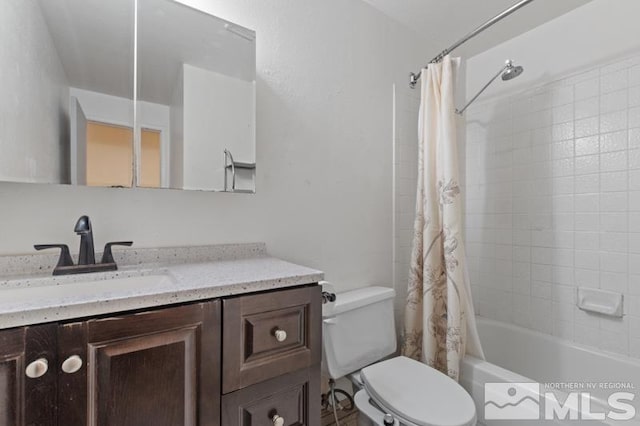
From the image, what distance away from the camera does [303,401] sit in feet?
3.03

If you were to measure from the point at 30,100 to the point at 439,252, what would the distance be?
1754 mm

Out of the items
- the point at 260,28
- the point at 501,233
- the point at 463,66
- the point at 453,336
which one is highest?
the point at 463,66

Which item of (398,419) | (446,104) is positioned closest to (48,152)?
(398,419)

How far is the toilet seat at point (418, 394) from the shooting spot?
3.43 feet

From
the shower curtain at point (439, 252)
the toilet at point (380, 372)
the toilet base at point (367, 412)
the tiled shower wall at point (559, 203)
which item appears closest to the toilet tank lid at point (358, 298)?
the toilet at point (380, 372)

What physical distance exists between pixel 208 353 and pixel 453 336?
1.18 meters

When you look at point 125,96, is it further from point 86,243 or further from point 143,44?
point 86,243

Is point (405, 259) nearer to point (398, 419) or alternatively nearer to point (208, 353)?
point (398, 419)

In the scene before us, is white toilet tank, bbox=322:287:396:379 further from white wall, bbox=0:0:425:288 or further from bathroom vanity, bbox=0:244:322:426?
bathroom vanity, bbox=0:244:322:426

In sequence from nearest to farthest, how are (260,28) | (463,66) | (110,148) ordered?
(110,148) < (260,28) < (463,66)

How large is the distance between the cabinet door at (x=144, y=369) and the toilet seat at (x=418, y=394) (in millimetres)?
669

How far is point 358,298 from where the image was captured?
1.45m

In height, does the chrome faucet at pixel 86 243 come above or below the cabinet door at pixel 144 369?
above

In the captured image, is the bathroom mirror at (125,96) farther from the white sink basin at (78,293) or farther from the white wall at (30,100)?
the white sink basin at (78,293)
